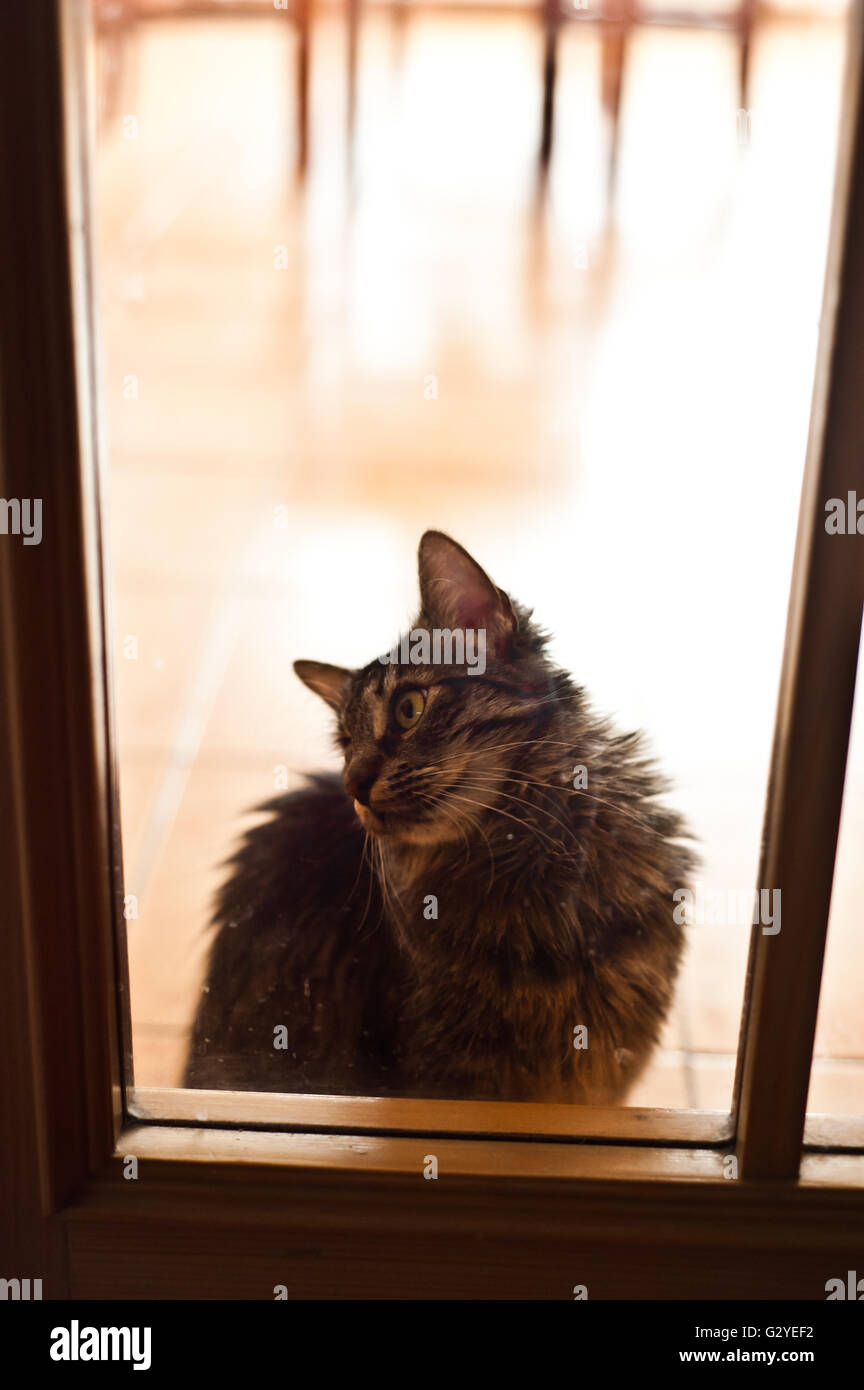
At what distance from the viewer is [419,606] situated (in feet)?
3.37

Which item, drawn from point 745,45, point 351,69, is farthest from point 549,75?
point 745,45

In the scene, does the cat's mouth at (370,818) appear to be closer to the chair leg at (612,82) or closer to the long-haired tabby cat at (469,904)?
the long-haired tabby cat at (469,904)

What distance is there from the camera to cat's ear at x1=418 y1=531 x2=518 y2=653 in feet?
Answer: 3.18

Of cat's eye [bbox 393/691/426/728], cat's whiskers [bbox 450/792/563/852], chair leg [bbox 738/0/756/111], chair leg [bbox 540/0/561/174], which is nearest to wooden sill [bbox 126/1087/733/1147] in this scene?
cat's whiskers [bbox 450/792/563/852]

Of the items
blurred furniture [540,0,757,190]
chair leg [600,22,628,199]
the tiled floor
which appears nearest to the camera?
the tiled floor

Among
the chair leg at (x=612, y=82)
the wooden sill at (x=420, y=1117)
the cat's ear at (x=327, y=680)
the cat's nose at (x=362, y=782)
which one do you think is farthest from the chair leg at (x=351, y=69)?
the wooden sill at (x=420, y=1117)

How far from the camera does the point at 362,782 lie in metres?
1.02

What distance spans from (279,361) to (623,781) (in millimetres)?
2637

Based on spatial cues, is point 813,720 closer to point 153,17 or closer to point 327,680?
point 327,680

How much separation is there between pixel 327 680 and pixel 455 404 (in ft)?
7.06

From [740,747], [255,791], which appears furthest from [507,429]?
[740,747]

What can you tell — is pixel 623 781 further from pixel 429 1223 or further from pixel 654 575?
pixel 654 575

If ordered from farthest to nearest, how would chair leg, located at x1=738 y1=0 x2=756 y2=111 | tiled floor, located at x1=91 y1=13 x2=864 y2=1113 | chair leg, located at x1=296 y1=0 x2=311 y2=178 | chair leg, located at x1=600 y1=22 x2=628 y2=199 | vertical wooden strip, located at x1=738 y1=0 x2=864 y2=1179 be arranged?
chair leg, located at x1=600 y1=22 x2=628 y2=199
chair leg, located at x1=296 y1=0 x2=311 y2=178
chair leg, located at x1=738 y1=0 x2=756 y2=111
tiled floor, located at x1=91 y1=13 x2=864 y2=1113
vertical wooden strip, located at x1=738 y1=0 x2=864 y2=1179

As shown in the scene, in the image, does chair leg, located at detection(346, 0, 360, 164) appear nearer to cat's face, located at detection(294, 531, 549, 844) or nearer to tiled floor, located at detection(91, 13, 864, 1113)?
tiled floor, located at detection(91, 13, 864, 1113)
